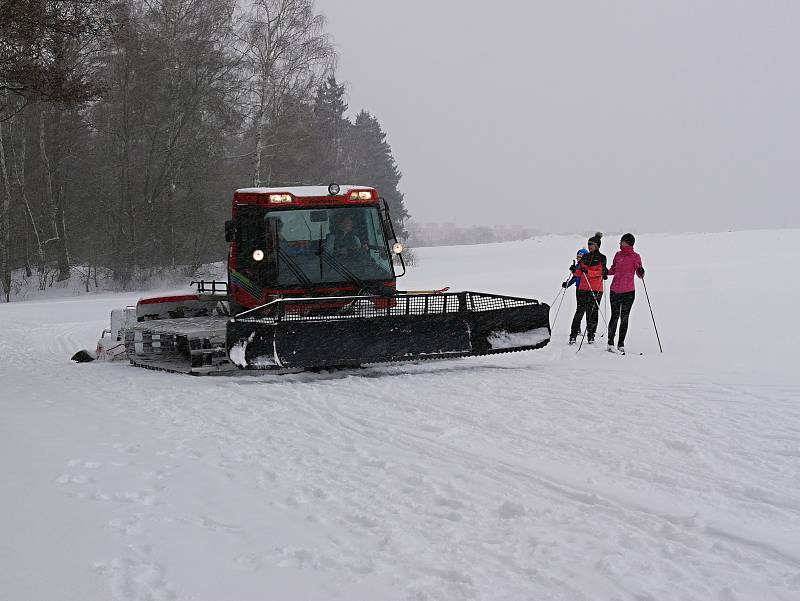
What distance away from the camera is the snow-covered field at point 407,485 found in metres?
3.07

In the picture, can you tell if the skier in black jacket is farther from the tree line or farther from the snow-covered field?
the tree line

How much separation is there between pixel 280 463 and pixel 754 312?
12.8 metres

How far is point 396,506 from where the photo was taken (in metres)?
3.92

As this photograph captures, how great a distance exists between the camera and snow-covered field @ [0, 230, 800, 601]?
3066 millimetres

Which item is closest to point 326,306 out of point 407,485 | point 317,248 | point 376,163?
point 317,248

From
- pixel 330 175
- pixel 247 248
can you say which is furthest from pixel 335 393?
pixel 330 175

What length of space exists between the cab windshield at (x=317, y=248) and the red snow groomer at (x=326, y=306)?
0.01 m

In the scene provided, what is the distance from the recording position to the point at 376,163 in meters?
53.1

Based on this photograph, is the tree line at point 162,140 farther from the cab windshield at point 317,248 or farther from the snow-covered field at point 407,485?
the snow-covered field at point 407,485

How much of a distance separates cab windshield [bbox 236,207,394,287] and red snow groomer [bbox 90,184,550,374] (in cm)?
1

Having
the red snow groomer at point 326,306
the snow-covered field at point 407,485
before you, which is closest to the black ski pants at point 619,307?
the snow-covered field at point 407,485

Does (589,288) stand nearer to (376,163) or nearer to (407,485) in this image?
(407,485)

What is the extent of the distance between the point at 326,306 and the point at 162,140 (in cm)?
2250

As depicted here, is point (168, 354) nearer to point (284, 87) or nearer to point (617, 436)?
point (617, 436)
